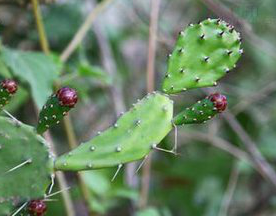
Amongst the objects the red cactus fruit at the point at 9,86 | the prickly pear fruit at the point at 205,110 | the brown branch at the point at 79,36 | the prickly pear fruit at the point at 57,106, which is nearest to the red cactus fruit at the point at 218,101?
the prickly pear fruit at the point at 205,110

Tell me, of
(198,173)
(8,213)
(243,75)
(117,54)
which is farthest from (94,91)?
(8,213)

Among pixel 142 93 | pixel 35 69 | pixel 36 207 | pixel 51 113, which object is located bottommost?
pixel 36 207

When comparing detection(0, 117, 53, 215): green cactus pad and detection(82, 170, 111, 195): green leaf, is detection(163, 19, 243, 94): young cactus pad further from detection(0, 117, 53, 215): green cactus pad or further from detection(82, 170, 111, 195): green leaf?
detection(82, 170, 111, 195): green leaf

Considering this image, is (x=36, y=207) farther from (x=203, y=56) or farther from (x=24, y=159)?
(x=203, y=56)

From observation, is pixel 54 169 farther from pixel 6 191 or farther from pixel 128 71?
pixel 128 71

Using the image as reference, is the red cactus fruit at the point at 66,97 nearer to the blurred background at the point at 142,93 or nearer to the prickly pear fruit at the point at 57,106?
the prickly pear fruit at the point at 57,106

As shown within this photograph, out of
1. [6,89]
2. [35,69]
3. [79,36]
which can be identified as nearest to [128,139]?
[6,89]

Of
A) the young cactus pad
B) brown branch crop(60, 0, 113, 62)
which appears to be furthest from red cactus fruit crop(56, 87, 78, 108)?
brown branch crop(60, 0, 113, 62)
